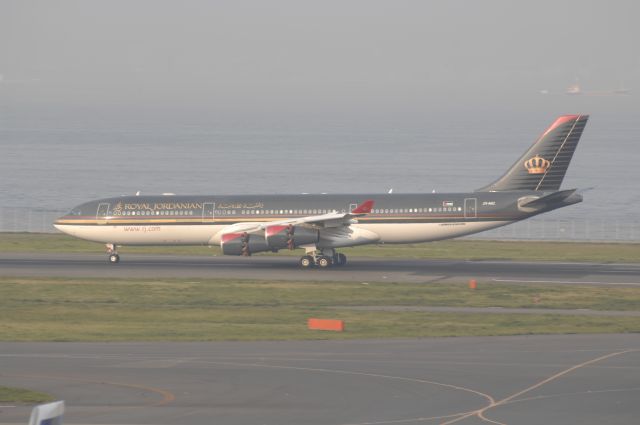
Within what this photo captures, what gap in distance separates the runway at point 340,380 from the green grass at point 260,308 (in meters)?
2.37

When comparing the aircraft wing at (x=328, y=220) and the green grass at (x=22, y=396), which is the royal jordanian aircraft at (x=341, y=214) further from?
the green grass at (x=22, y=396)

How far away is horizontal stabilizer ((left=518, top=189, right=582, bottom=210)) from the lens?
58.7 meters

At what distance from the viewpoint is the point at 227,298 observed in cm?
4978

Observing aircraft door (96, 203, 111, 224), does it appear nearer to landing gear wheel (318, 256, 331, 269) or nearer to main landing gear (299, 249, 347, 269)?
main landing gear (299, 249, 347, 269)

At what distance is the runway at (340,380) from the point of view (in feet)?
87.5

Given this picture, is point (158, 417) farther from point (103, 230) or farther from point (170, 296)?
point (103, 230)

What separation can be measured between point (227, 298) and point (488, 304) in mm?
12088

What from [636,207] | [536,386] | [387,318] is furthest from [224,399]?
[636,207]

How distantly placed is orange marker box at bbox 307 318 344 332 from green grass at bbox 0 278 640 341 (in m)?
0.36

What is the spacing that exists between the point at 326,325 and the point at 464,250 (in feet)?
105

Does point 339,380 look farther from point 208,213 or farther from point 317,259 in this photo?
point 208,213

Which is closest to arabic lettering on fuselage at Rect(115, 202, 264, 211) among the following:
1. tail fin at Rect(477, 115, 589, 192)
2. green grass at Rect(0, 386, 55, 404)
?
tail fin at Rect(477, 115, 589, 192)

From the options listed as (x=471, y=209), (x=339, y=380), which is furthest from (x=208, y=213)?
(x=339, y=380)

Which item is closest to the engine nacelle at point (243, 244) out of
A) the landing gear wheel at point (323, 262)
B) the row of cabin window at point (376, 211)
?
the row of cabin window at point (376, 211)
